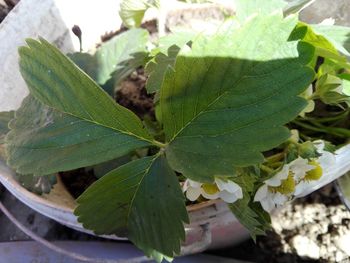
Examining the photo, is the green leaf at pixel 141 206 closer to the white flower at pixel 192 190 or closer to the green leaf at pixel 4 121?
the white flower at pixel 192 190

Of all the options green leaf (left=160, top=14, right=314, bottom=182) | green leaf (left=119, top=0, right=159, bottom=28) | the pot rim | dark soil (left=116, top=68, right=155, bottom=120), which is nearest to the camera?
green leaf (left=160, top=14, right=314, bottom=182)

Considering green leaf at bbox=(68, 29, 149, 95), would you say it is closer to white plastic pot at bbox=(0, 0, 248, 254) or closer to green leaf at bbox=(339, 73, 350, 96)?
white plastic pot at bbox=(0, 0, 248, 254)

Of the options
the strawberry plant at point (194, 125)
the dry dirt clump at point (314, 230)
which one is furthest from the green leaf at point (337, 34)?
the dry dirt clump at point (314, 230)

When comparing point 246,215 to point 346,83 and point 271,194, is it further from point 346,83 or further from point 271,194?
point 346,83

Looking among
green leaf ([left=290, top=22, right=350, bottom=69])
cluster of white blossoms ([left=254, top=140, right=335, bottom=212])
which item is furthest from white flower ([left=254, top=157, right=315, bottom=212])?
green leaf ([left=290, top=22, right=350, bottom=69])

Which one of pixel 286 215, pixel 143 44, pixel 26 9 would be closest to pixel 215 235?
pixel 286 215

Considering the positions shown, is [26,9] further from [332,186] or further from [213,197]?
[332,186]

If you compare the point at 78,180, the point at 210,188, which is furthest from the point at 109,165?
the point at 210,188
